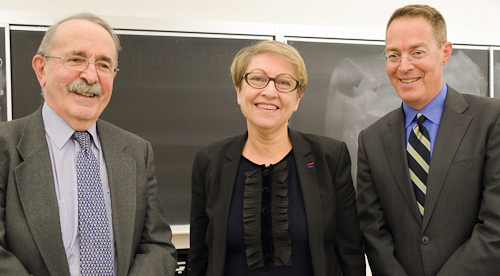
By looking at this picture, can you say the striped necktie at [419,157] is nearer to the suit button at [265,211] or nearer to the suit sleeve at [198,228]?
the suit button at [265,211]

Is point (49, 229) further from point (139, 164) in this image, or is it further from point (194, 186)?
point (194, 186)

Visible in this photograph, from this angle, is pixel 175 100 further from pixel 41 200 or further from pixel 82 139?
pixel 41 200

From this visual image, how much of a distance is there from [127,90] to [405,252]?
2012mm

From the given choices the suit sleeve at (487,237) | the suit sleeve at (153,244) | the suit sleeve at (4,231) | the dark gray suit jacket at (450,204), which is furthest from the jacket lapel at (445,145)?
the suit sleeve at (4,231)

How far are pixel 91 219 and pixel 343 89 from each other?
83.3 inches

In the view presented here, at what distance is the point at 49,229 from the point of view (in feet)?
4.25

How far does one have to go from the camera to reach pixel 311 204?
1.56 metres

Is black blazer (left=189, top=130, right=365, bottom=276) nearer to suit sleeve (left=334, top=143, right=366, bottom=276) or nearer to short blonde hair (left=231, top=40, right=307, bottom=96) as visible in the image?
suit sleeve (left=334, top=143, right=366, bottom=276)

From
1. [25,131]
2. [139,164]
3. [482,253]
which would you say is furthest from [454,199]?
[25,131]

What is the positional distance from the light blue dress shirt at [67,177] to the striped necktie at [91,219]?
20 mm

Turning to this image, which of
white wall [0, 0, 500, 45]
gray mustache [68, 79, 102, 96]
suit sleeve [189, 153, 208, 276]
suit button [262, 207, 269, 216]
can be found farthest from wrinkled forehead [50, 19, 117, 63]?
white wall [0, 0, 500, 45]

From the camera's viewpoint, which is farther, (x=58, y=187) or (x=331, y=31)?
(x=331, y=31)

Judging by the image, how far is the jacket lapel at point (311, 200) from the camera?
1.51 m

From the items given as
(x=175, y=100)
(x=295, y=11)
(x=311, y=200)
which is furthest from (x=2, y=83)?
(x=295, y=11)
